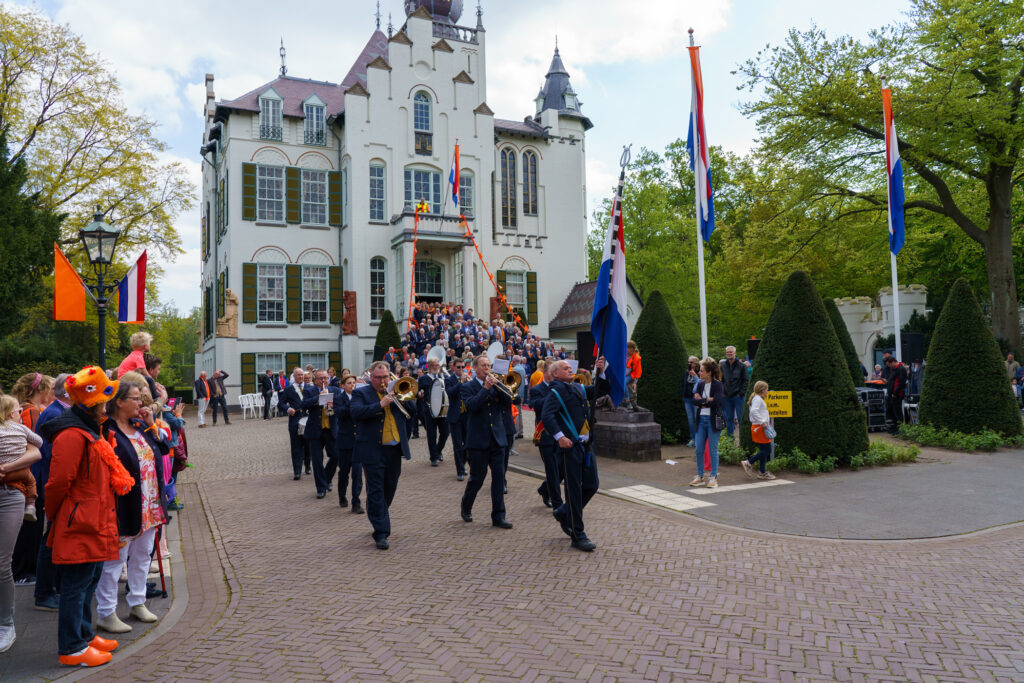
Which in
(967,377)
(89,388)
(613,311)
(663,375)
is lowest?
(967,377)

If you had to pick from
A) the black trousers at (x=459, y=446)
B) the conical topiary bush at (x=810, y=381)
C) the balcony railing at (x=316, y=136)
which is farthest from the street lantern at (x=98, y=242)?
the balcony railing at (x=316, y=136)

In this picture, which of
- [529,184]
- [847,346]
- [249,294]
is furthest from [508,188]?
[847,346]

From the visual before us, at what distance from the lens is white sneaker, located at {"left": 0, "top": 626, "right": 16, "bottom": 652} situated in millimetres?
4727

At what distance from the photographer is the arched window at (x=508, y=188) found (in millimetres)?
35906

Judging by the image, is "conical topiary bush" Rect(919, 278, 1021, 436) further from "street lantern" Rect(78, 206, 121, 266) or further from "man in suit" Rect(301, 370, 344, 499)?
"street lantern" Rect(78, 206, 121, 266)

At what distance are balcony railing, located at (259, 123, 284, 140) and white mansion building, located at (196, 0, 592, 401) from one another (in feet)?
0.24

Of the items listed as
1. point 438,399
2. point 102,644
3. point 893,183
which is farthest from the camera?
point 893,183

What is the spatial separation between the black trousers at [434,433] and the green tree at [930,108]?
16.8 meters

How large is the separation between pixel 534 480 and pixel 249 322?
22.7 m

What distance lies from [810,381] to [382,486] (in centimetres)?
746

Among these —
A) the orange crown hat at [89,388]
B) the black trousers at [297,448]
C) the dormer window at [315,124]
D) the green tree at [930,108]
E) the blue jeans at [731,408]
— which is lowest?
the black trousers at [297,448]

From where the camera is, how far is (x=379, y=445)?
751 centimetres

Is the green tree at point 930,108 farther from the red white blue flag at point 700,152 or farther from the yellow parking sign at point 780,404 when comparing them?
Answer: the yellow parking sign at point 780,404

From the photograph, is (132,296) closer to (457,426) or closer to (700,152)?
(457,426)
